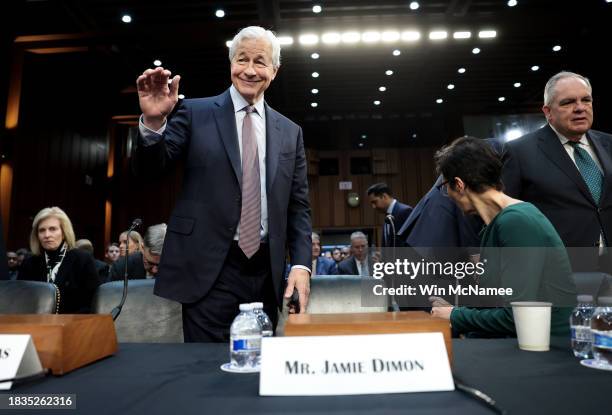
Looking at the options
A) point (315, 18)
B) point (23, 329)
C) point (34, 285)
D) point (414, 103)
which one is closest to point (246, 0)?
point (315, 18)

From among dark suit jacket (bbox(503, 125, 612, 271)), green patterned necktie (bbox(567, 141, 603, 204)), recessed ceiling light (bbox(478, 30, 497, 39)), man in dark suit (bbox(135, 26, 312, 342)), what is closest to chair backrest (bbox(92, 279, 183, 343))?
man in dark suit (bbox(135, 26, 312, 342))

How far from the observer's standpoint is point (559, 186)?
1966mm

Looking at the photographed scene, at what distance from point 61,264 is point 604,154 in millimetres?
3405

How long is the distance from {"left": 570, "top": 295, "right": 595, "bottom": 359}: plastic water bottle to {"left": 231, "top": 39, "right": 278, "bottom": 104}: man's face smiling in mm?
1005

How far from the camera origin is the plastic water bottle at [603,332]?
73cm

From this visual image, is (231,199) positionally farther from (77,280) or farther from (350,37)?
(350,37)

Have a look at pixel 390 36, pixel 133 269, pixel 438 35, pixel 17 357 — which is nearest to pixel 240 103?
pixel 17 357

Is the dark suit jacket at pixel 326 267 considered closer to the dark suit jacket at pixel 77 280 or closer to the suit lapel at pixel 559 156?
the dark suit jacket at pixel 77 280

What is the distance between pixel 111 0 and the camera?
6348 millimetres

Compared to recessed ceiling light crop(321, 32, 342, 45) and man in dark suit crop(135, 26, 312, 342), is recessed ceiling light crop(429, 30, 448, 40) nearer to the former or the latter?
recessed ceiling light crop(321, 32, 342, 45)

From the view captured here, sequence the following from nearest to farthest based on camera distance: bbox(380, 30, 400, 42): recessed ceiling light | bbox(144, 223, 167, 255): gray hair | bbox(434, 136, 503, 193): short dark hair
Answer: bbox(434, 136, 503, 193): short dark hair < bbox(144, 223, 167, 255): gray hair < bbox(380, 30, 400, 42): recessed ceiling light

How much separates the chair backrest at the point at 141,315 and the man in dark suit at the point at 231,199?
48 centimetres

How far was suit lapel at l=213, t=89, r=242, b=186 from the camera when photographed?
1264mm

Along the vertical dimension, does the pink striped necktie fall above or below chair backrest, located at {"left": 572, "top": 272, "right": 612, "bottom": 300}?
above
